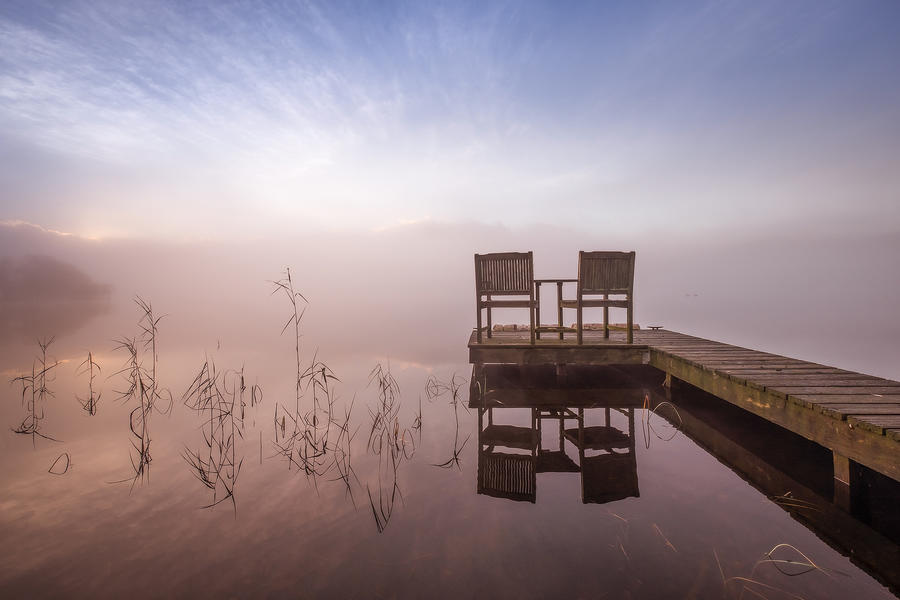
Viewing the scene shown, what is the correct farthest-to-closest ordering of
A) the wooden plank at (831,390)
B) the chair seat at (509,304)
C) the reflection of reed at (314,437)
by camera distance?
the chair seat at (509,304), the reflection of reed at (314,437), the wooden plank at (831,390)

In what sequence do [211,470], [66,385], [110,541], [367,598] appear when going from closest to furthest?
[367,598], [110,541], [211,470], [66,385]

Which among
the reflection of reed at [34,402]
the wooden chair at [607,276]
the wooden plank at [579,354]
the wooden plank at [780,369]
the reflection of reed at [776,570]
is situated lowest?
the reflection of reed at [34,402]

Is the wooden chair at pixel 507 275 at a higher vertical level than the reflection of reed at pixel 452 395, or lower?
higher

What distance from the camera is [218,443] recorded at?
15.3 ft

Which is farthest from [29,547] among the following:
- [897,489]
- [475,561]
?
[897,489]

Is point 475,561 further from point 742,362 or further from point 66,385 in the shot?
point 66,385

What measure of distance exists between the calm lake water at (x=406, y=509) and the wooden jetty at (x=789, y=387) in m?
0.50

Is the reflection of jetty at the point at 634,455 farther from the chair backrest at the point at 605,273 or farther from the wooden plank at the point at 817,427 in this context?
the chair backrest at the point at 605,273

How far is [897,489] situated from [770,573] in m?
2.02

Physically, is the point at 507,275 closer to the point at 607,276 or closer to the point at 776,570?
the point at 607,276

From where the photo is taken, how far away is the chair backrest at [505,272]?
6.30 metres

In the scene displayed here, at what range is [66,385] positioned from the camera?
25.0 ft

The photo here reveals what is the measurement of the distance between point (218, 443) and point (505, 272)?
4493 millimetres

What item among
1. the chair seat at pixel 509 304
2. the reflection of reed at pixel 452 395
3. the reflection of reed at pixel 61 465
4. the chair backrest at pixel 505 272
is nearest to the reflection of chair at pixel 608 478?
the reflection of reed at pixel 452 395
